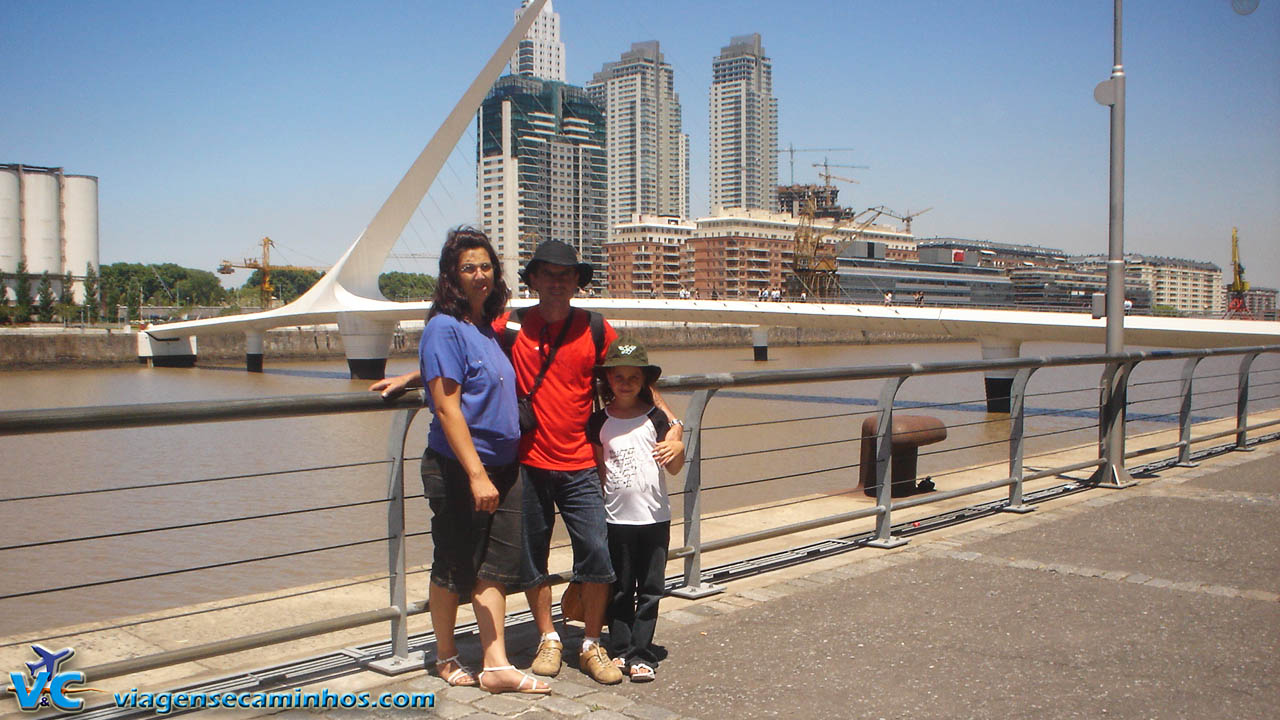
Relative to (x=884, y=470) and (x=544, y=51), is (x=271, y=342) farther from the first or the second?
(x=544, y=51)

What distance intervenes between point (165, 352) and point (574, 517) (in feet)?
159

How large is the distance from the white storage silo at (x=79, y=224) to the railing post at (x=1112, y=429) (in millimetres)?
94953

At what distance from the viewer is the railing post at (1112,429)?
6656mm

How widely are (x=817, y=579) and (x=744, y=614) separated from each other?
60 centimetres

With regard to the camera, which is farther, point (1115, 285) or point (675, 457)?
point (1115, 285)

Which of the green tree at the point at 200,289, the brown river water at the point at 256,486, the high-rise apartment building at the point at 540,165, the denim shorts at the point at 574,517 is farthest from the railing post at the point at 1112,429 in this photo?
the green tree at the point at 200,289

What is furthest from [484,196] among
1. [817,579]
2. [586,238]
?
[817,579]

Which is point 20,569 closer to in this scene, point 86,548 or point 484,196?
point 86,548

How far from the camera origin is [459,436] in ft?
9.16

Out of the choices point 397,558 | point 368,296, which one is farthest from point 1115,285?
point 368,296

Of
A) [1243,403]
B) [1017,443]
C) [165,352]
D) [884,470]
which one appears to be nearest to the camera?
[884,470]

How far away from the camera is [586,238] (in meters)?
133

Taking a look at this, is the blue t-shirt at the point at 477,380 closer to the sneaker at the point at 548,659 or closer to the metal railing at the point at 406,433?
the metal railing at the point at 406,433

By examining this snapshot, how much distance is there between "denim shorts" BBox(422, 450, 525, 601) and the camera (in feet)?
9.73
